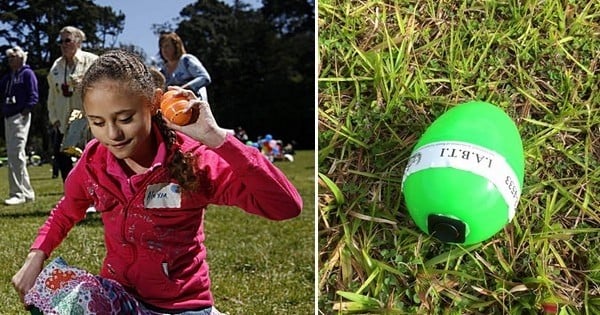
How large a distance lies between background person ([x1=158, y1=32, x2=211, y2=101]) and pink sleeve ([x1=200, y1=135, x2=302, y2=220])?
0.81 ft

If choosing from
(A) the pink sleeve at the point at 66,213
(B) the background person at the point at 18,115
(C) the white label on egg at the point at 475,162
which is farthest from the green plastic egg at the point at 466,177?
(B) the background person at the point at 18,115

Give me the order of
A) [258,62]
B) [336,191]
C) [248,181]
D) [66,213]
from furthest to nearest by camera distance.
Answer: [258,62] < [336,191] < [66,213] < [248,181]

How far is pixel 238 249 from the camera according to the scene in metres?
1.41

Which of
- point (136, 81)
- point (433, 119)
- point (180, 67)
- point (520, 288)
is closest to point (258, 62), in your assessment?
point (180, 67)

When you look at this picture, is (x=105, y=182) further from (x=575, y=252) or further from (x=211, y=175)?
(x=575, y=252)

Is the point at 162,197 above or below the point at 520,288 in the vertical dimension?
above

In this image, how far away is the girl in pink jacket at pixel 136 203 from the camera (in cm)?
91

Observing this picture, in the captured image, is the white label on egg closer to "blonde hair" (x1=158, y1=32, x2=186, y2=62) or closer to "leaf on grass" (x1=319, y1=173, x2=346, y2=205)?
"leaf on grass" (x1=319, y1=173, x2=346, y2=205)

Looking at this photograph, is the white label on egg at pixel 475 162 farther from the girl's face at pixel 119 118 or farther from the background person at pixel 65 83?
the background person at pixel 65 83

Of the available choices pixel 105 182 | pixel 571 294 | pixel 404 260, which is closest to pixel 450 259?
pixel 404 260

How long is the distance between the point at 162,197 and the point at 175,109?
0.39 ft

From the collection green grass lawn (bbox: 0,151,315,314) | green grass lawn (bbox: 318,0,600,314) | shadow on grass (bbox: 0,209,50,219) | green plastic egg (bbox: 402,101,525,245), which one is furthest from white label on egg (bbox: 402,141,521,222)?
shadow on grass (bbox: 0,209,50,219)

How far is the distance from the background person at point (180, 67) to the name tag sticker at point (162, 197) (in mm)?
241

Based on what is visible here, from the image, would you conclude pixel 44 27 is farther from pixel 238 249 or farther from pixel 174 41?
pixel 238 249
